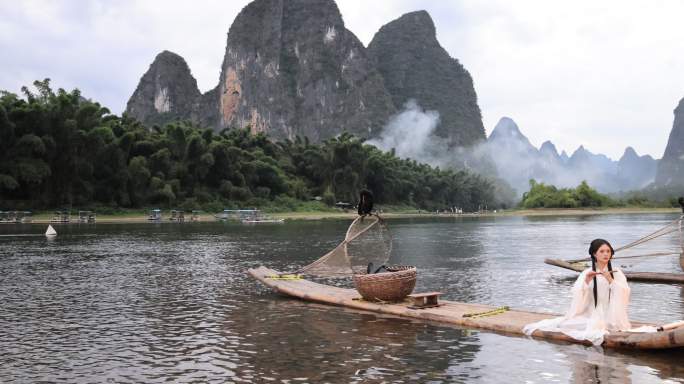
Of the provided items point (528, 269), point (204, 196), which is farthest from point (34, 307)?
point (204, 196)

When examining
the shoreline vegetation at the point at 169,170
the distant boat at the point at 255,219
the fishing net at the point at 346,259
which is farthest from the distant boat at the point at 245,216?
A: the fishing net at the point at 346,259

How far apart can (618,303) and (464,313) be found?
247 centimetres

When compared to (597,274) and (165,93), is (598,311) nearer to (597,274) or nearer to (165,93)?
(597,274)

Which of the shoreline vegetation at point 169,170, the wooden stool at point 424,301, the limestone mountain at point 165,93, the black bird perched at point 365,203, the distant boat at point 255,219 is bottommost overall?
the wooden stool at point 424,301

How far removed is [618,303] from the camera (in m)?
7.69

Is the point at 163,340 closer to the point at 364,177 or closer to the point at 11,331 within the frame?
the point at 11,331

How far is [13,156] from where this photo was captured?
46.9 m

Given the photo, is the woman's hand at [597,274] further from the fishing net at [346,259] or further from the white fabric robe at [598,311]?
the fishing net at [346,259]

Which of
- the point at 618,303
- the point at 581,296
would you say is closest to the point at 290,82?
the point at 581,296

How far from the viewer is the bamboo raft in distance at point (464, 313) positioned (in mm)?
7312

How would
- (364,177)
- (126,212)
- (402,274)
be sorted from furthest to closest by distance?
(364,177) < (126,212) < (402,274)

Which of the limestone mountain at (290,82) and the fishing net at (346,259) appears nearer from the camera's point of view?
the fishing net at (346,259)

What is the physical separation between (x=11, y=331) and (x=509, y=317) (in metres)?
7.98

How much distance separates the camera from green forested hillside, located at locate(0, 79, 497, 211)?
47.8 meters
